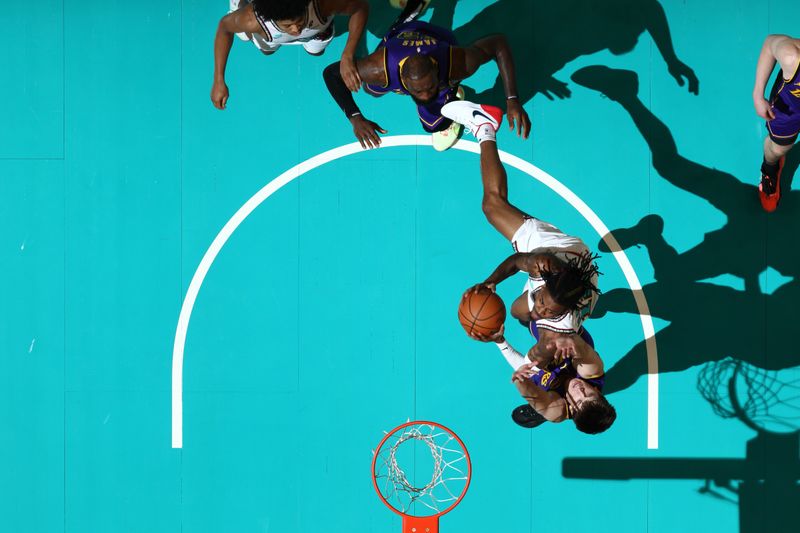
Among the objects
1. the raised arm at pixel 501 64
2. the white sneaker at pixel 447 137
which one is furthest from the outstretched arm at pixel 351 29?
the white sneaker at pixel 447 137

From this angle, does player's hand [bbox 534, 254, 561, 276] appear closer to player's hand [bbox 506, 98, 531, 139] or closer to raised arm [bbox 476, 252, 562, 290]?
raised arm [bbox 476, 252, 562, 290]

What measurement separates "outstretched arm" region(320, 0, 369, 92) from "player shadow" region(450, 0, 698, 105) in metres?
1.09

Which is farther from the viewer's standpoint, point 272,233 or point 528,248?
point 272,233

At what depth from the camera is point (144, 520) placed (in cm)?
557

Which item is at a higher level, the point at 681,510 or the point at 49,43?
the point at 49,43

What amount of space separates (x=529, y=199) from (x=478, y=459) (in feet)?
7.44

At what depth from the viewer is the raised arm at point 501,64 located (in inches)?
195

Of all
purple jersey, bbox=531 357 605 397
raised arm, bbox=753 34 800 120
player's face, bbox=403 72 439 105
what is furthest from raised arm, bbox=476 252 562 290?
raised arm, bbox=753 34 800 120

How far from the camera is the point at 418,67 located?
4.46 metres

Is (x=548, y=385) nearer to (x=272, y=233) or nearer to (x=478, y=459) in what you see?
(x=478, y=459)

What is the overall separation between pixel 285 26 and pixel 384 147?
1.36 metres

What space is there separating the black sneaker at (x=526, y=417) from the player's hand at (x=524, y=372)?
81 centimetres

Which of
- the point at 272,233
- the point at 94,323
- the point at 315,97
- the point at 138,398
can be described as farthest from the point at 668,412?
the point at 94,323

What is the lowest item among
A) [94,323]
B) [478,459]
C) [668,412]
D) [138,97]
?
[478,459]
